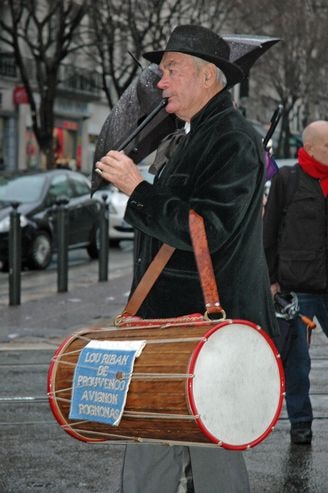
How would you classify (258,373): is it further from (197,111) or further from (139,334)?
(197,111)

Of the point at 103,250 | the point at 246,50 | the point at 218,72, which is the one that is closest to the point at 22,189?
the point at 103,250

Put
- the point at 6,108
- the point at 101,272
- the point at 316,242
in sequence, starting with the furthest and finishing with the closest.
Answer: the point at 6,108, the point at 101,272, the point at 316,242

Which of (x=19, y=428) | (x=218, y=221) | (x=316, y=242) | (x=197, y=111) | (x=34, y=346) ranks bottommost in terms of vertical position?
(x=34, y=346)

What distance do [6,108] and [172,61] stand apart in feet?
141

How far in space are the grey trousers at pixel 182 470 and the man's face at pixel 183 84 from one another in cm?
116

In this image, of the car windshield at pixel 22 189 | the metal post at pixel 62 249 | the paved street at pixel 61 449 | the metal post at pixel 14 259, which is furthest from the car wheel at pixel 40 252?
the paved street at pixel 61 449

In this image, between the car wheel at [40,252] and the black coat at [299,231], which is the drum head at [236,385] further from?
the car wheel at [40,252]

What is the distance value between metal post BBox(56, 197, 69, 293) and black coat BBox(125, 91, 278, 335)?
10298mm

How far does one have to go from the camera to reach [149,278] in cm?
411

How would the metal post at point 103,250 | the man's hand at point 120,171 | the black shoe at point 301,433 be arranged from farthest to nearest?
the metal post at point 103,250 < the black shoe at point 301,433 < the man's hand at point 120,171

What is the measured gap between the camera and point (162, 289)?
4.14 metres

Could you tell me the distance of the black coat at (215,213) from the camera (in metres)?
3.96

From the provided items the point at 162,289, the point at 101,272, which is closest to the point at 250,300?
the point at 162,289

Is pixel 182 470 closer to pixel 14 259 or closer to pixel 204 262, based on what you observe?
pixel 204 262
